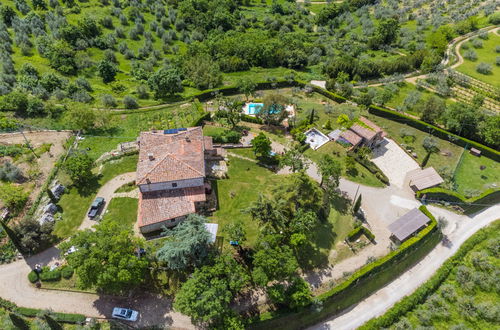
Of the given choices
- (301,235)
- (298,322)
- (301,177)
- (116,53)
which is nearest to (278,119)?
(301,177)

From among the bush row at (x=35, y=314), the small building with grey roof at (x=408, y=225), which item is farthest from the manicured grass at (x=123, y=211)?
the small building with grey roof at (x=408, y=225)

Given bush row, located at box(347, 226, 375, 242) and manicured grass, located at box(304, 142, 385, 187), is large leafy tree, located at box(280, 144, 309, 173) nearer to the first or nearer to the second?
manicured grass, located at box(304, 142, 385, 187)

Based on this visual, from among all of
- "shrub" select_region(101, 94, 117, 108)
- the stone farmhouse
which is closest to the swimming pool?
the stone farmhouse

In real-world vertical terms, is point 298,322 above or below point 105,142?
below

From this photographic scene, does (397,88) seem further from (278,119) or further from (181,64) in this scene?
(181,64)

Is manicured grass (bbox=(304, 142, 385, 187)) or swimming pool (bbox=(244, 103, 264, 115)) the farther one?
swimming pool (bbox=(244, 103, 264, 115))
